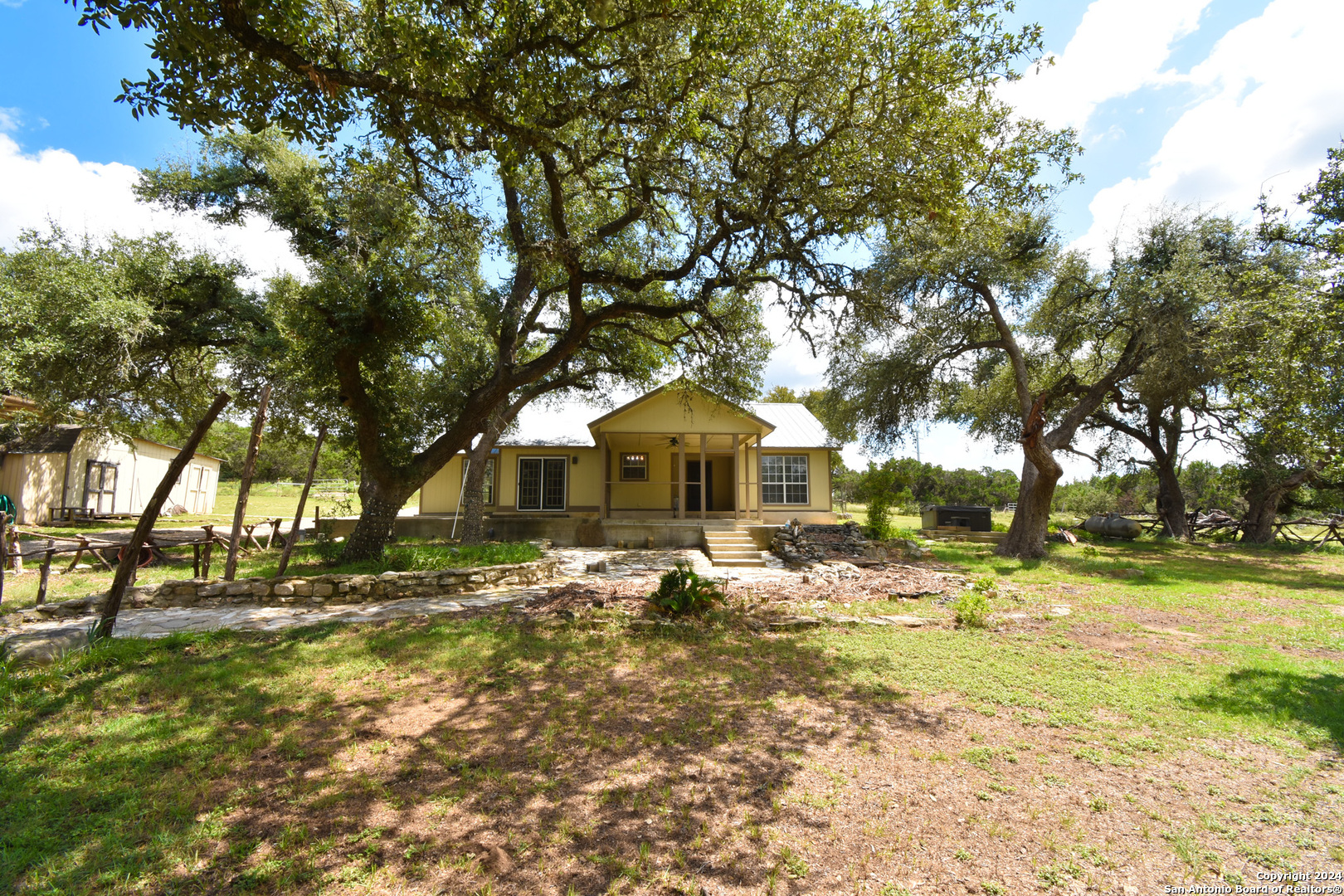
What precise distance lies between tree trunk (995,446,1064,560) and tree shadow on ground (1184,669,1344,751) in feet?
30.6

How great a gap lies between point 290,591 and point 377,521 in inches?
80.2

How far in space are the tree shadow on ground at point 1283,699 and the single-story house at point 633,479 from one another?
1198 centimetres

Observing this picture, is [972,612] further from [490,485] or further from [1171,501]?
[1171,501]

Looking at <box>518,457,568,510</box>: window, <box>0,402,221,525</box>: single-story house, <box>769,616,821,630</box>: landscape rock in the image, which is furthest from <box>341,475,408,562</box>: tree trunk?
Result: <box>0,402,221,525</box>: single-story house

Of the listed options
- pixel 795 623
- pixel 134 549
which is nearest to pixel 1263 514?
pixel 795 623

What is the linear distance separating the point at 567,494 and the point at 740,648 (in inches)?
509

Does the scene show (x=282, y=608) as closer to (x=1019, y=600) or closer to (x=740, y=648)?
(x=740, y=648)

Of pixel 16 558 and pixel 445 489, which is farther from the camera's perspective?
pixel 445 489

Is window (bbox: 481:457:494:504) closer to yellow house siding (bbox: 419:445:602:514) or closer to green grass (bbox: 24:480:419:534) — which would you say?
yellow house siding (bbox: 419:445:602:514)

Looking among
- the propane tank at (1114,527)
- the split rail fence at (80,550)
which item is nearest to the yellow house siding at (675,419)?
the split rail fence at (80,550)

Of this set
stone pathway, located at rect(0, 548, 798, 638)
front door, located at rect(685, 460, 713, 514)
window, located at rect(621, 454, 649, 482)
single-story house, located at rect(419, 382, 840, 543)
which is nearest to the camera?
stone pathway, located at rect(0, 548, 798, 638)

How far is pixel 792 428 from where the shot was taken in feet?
64.6

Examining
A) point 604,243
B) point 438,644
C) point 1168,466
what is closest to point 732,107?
point 604,243

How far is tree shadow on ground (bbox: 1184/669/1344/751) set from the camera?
4352 millimetres
